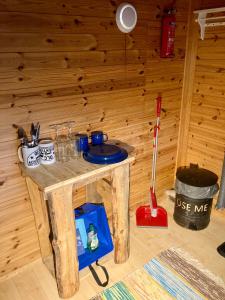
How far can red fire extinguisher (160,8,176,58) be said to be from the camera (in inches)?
70.8

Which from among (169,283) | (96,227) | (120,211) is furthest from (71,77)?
(169,283)

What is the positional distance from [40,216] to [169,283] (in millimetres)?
979

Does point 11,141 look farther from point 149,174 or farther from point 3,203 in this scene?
point 149,174

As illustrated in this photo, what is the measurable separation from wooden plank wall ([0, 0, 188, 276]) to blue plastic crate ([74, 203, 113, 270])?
14 cm

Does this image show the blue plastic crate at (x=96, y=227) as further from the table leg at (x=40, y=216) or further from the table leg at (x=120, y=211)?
the table leg at (x=40, y=216)

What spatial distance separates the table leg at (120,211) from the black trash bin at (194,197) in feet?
1.97

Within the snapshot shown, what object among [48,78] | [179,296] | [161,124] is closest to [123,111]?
[161,124]

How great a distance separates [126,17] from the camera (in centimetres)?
159

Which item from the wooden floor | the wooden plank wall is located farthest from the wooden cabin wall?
the wooden floor

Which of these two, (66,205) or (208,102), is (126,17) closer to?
(208,102)

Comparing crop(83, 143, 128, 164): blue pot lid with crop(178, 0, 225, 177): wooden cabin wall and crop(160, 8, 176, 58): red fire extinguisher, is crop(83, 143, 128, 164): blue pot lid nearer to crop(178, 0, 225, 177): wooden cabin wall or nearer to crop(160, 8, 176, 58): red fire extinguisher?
crop(160, 8, 176, 58): red fire extinguisher

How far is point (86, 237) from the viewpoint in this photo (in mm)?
1815

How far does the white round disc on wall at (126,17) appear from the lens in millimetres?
1555

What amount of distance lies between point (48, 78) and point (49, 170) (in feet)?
1.77
